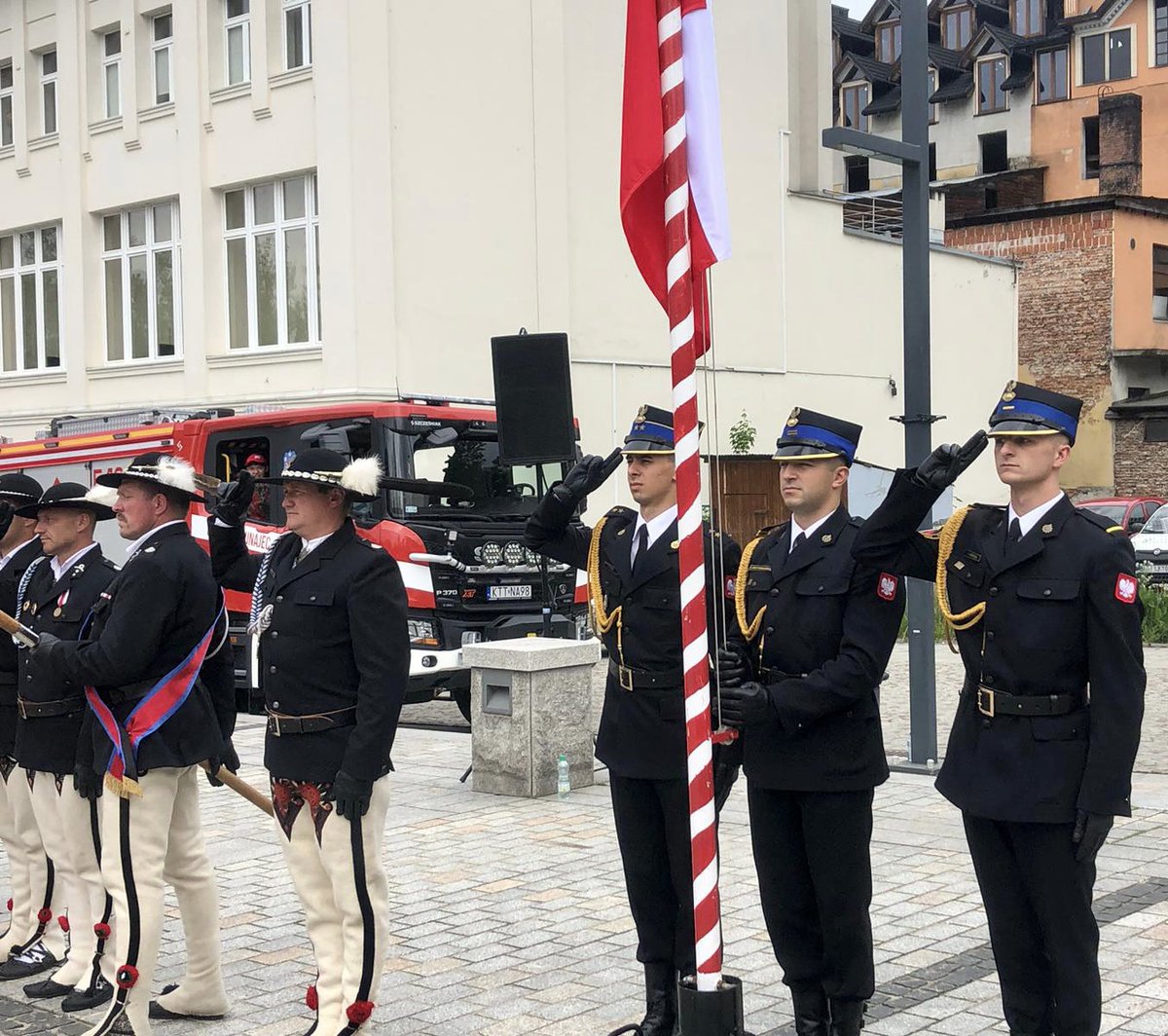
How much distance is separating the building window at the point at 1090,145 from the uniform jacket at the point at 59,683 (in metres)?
46.1

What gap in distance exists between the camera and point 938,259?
3133 cm

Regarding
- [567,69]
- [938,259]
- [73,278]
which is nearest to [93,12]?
[73,278]

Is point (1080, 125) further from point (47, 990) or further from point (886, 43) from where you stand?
point (47, 990)

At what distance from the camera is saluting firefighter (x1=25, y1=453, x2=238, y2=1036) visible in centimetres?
541

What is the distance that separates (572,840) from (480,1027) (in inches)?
124

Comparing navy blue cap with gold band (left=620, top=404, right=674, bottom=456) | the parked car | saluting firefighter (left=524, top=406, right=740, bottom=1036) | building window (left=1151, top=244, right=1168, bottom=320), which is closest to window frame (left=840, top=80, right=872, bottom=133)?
building window (left=1151, top=244, right=1168, bottom=320)

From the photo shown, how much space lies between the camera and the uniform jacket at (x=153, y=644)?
17.7 feet

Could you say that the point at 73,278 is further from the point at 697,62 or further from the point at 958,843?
the point at 697,62

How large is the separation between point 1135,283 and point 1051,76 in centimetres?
1297

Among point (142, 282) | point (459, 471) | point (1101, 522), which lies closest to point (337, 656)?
point (1101, 522)

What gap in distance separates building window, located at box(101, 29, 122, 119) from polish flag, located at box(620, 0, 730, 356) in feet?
76.2

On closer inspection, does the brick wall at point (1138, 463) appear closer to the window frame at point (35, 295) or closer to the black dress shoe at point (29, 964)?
the window frame at point (35, 295)

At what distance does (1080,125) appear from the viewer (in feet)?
158

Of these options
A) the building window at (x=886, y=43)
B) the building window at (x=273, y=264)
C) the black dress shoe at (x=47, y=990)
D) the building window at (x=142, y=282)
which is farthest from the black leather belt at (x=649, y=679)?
the building window at (x=886, y=43)
